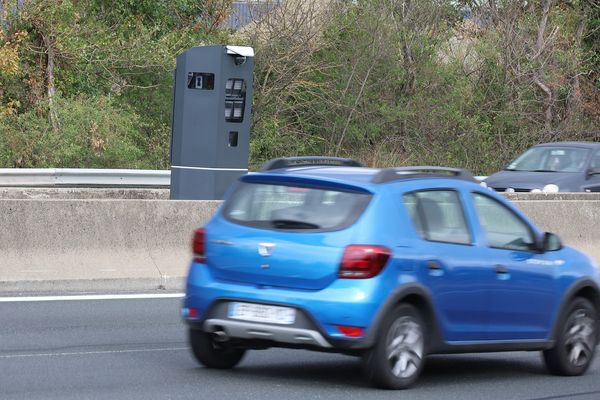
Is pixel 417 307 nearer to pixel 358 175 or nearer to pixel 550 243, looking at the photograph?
pixel 358 175

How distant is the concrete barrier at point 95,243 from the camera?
13797mm

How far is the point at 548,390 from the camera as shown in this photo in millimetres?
9203

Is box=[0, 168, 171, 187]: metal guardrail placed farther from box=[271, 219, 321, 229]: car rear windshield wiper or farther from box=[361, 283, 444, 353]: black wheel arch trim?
box=[361, 283, 444, 353]: black wheel arch trim

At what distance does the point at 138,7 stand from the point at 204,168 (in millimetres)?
16965

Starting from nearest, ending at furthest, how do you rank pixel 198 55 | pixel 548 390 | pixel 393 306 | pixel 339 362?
pixel 393 306, pixel 548 390, pixel 339 362, pixel 198 55

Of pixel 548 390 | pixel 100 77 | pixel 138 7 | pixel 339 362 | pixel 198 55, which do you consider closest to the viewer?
pixel 548 390

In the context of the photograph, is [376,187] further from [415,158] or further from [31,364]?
[415,158]

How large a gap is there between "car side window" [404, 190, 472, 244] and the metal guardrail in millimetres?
16053

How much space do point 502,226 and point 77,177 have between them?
1646 cm

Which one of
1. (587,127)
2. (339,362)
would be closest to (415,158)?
(587,127)

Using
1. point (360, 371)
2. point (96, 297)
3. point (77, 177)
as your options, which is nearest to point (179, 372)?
point (360, 371)

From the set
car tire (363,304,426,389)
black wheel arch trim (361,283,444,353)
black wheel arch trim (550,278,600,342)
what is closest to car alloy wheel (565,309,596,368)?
black wheel arch trim (550,278,600,342)

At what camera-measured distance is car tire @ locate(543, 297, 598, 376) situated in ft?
32.4

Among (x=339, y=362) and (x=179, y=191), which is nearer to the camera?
(x=339, y=362)
